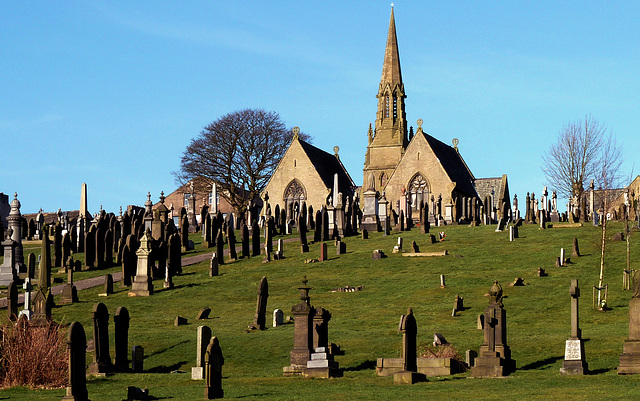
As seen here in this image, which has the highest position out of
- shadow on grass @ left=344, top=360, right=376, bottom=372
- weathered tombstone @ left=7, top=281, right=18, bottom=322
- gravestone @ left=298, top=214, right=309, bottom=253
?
gravestone @ left=298, top=214, right=309, bottom=253

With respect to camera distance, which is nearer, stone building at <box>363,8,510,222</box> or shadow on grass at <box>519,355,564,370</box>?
shadow on grass at <box>519,355,564,370</box>

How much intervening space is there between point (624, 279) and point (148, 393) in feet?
59.2

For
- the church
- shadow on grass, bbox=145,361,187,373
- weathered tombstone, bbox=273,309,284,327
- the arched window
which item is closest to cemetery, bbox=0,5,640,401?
shadow on grass, bbox=145,361,187,373

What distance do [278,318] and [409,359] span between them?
30.6 feet

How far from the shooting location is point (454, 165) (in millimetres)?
84375

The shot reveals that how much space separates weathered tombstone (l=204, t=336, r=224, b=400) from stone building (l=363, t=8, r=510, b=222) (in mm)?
57305

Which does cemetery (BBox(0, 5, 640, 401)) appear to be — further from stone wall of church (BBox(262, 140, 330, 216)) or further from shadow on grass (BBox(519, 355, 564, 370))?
stone wall of church (BBox(262, 140, 330, 216))

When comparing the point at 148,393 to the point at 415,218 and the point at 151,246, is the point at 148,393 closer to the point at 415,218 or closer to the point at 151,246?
the point at 151,246

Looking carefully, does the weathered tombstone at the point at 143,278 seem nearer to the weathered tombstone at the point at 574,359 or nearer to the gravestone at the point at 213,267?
the gravestone at the point at 213,267

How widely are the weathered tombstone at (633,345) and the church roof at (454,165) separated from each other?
193 ft

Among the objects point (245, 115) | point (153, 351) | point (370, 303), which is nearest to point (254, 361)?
point (153, 351)

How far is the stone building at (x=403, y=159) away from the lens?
78.5 m

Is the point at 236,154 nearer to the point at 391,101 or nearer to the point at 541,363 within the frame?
the point at 391,101

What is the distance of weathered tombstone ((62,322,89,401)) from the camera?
50.4 ft
